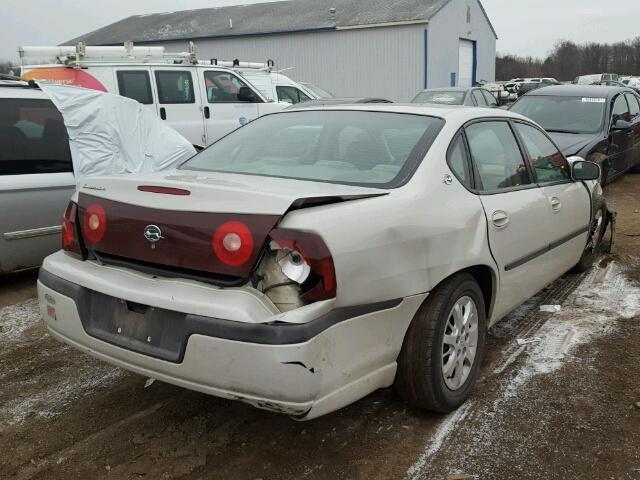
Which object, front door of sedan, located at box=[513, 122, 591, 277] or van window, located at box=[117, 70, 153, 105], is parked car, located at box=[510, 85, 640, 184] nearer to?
front door of sedan, located at box=[513, 122, 591, 277]

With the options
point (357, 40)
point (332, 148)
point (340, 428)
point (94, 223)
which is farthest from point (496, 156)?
point (357, 40)

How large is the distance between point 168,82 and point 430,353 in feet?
25.6

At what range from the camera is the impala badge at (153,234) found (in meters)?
2.60

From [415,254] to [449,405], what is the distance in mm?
859

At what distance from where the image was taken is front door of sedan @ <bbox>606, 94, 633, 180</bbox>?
28.7ft

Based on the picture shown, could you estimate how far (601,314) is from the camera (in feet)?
14.8

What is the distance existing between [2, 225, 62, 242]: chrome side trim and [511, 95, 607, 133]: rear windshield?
6469mm

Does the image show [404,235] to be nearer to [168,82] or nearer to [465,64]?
[168,82]

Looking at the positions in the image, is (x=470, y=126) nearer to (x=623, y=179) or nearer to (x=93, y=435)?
(x=93, y=435)

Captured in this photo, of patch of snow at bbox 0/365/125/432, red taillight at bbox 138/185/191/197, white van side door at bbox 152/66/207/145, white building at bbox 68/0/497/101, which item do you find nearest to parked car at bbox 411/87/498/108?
white van side door at bbox 152/66/207/145

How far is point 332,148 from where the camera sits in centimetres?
336

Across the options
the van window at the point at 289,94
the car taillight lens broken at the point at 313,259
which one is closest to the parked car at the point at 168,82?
the van window at the point at 289,94

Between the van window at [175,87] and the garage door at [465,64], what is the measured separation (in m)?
24.3

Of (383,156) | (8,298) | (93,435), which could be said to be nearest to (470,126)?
(383,156)
